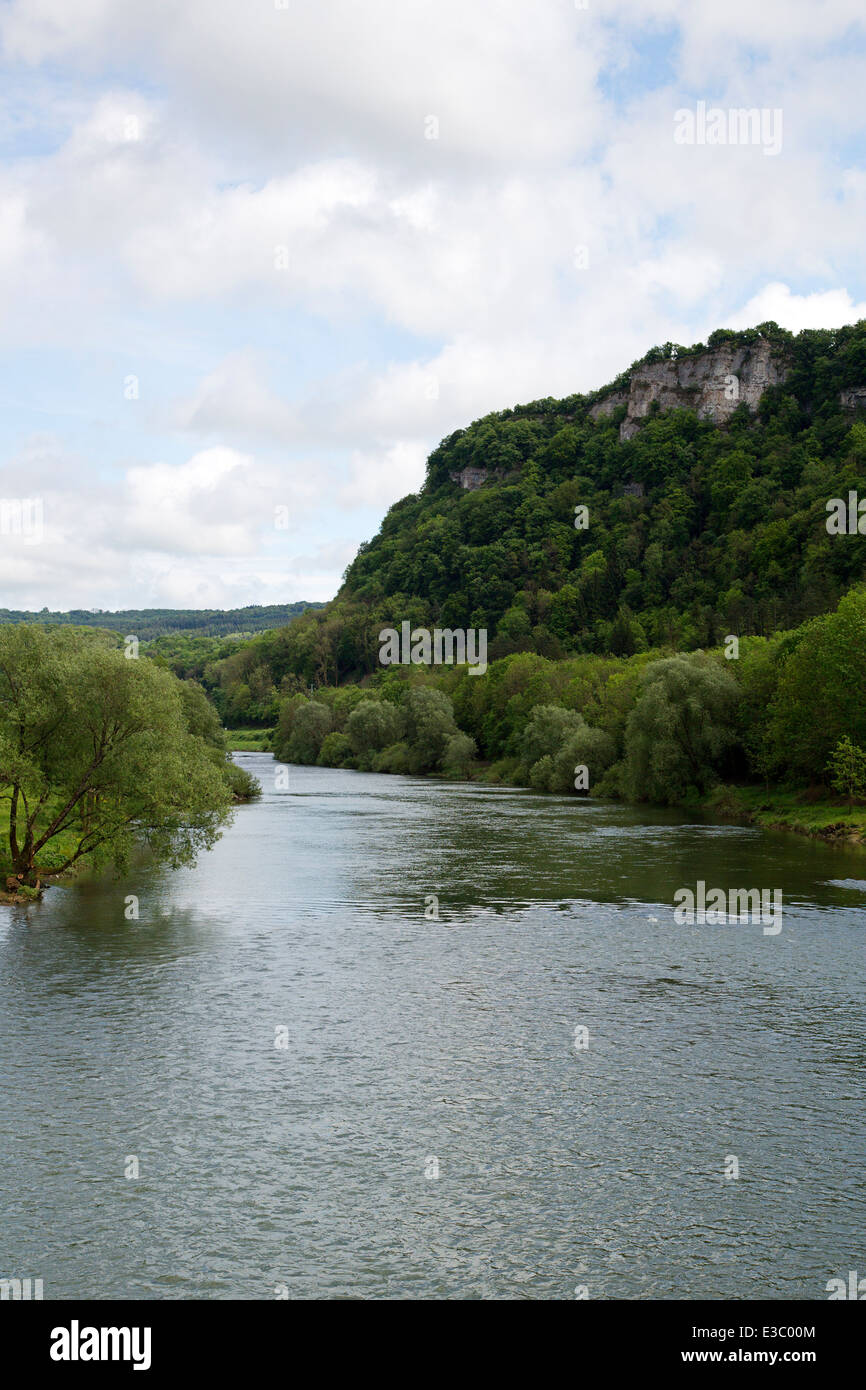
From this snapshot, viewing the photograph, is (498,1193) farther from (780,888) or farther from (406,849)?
(406,849)

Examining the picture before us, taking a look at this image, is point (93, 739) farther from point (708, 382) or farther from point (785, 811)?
point (708, 382)

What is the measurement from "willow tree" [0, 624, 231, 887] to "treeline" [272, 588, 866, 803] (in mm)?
35604

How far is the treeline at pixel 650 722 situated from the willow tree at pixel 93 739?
35.6m

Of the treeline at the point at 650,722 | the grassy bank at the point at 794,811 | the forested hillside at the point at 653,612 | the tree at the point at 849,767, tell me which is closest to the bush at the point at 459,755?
the treeline at the point at 650,722

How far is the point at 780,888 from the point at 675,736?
103ft

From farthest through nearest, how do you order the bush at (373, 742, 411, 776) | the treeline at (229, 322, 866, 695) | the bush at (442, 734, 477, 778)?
the treeline at (229, 322, 866, 695)
the bush at (373, 742, 411, 776)
the bush at (442, 734, 477, 778)

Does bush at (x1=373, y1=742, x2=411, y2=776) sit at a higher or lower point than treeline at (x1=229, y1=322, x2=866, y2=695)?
lower

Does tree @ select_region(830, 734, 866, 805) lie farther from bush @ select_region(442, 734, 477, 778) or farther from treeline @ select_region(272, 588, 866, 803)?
bush @ select_region(442, 734, 477, 778)

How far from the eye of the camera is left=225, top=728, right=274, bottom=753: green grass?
16675cm

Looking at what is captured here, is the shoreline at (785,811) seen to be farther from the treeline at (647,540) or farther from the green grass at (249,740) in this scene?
the green grass at (249,740)

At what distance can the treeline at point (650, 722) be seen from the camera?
6103 centimetres

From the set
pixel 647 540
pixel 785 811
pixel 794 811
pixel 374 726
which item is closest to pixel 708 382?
pixel 647 540

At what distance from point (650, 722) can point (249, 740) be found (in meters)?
114

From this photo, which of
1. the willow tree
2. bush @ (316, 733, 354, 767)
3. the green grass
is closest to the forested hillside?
bush @ (316, 733, 354, 767)
